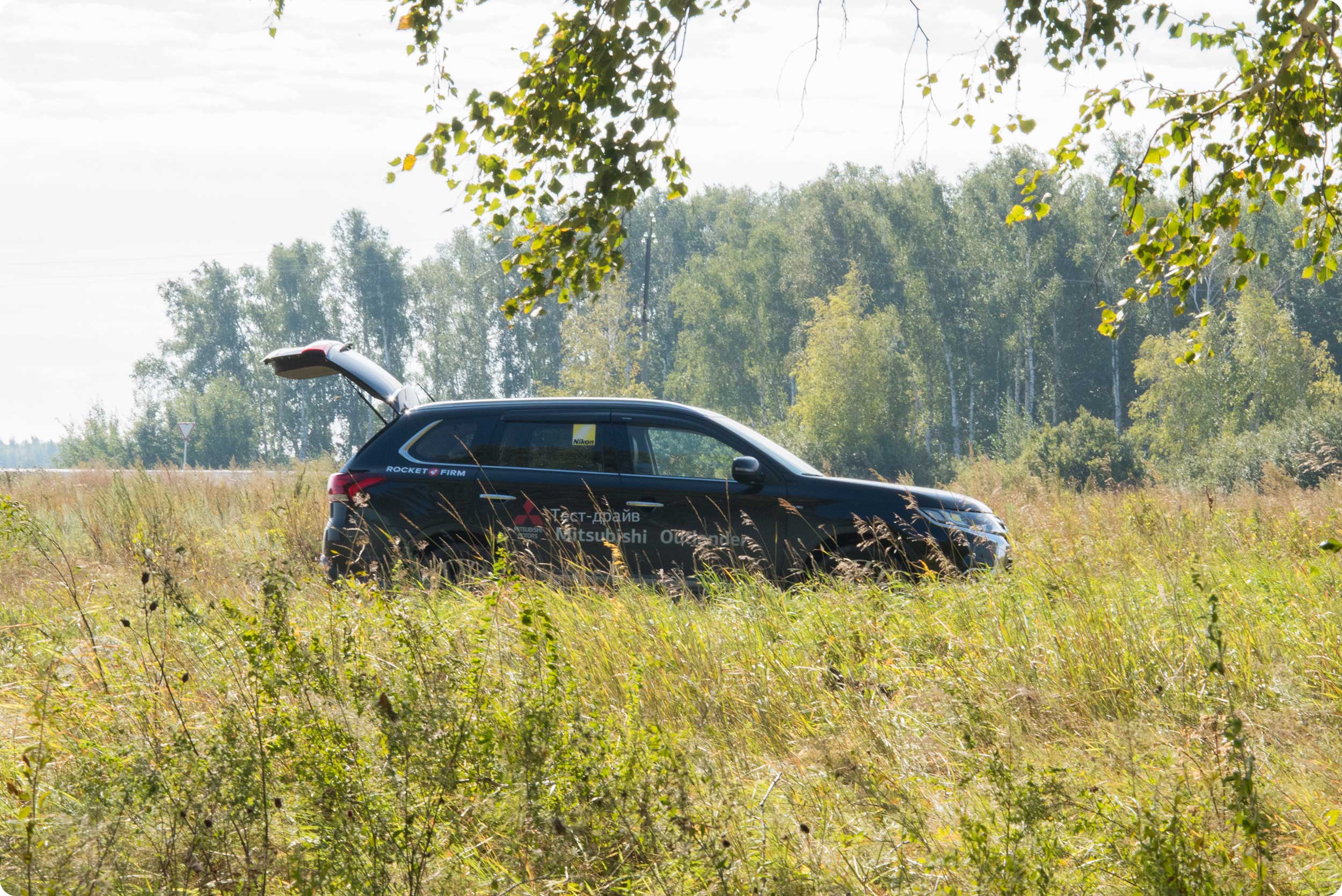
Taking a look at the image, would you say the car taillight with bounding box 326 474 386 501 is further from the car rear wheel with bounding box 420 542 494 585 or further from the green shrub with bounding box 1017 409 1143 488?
the green shrub with bounding box 1017 409 1143 488

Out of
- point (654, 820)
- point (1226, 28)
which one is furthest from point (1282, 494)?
point (654, 820)

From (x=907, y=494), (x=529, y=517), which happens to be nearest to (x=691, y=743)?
(x=907, y=494)

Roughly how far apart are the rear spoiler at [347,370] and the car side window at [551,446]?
96 centimetres

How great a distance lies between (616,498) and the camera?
7.12 metres

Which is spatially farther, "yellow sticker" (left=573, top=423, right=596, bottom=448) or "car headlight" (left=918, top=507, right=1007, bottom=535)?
"yellow sticker" (left=573, top=423, right=596, bottom=448)

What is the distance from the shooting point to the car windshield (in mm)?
7109

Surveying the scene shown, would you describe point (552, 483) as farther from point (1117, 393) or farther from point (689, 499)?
point (1117, 393)

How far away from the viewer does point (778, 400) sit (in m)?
55.5

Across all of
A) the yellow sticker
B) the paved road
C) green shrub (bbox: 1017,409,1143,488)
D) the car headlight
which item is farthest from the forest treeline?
the yellow sticker

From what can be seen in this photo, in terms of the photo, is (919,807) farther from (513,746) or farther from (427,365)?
(427,365)

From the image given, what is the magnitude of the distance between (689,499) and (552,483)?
96cm

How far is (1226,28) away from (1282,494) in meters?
7.99

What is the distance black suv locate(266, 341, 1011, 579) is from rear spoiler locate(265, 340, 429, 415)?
42 centimetres

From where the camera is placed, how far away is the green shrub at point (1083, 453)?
33.6 metres
